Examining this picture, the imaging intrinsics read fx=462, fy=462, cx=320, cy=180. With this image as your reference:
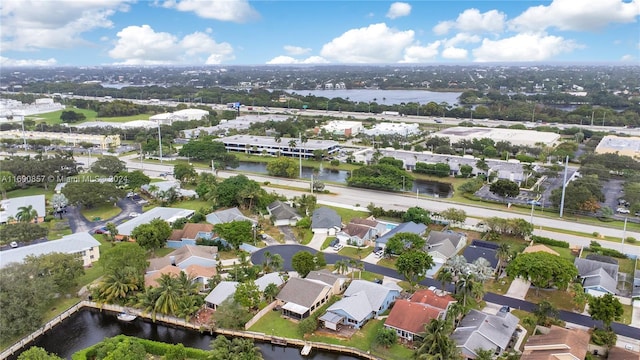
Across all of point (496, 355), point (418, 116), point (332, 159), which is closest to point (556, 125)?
point (418, 116)

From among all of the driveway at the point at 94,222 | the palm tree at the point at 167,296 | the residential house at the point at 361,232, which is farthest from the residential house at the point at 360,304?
the driveway at the point at 94,222

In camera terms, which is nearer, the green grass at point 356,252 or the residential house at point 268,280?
the residential house at point 268,280

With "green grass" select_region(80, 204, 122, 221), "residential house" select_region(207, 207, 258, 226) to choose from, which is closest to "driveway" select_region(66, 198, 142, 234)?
"green grass" select_region(80, 204, 122, 221)

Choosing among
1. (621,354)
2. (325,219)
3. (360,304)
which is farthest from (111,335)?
(621,354)

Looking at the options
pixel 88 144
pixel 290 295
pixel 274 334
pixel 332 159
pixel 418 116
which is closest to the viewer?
pixel 274 334

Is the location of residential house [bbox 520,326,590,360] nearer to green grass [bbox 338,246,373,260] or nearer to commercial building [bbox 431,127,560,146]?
green grass [bbox 338,246,373,260]

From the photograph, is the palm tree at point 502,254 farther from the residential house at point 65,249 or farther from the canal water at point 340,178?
the residential house at point 65,249

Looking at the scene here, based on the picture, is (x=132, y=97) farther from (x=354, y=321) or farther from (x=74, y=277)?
(x=354, y=321)

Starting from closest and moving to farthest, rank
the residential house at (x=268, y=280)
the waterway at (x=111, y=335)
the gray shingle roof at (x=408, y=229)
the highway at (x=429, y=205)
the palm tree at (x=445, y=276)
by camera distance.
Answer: the waterway at (x=111, y=335) → the palm tree at (x=445, y=276) → the residential house at (x=268, y=280) → the gray shingle roof at (x=408, y=229) → the highway at (x=429, y=205)
